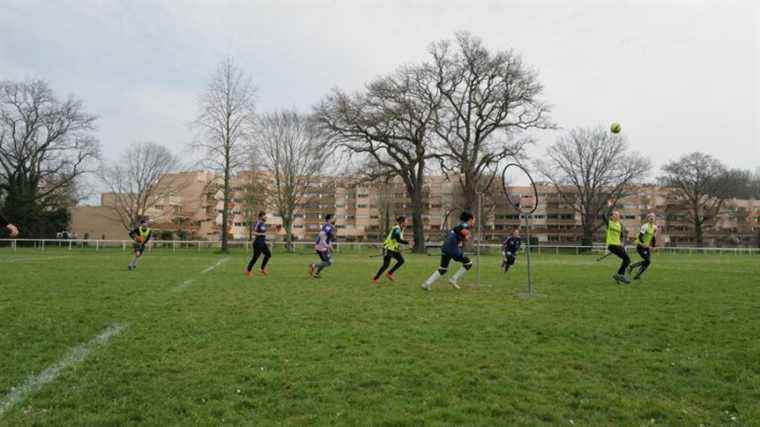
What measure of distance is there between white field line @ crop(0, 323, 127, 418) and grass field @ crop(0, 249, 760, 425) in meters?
0.04

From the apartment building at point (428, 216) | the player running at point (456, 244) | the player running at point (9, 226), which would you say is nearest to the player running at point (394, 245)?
the player running at point (456, 244)

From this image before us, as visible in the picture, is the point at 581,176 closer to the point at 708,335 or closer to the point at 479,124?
the point at 479,124

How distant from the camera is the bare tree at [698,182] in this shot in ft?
235

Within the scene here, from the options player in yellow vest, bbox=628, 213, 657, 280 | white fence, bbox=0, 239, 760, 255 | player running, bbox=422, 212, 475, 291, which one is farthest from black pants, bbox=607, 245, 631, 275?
white fence, bbox=0, 239, 760, 255

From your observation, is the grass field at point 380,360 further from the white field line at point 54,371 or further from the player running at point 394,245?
the player running at point 394,245

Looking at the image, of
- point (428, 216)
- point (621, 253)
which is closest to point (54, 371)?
point (621, 253)

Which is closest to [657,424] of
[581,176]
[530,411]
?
[530,411]

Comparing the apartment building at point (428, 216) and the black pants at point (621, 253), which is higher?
the apartment building at point (428, 216)

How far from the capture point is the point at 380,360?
18.8 ft

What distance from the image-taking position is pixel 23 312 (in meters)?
8.65

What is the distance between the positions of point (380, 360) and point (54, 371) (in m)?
3.36

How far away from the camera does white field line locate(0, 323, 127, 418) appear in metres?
4.32

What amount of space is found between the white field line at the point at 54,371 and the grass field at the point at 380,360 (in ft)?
0.14

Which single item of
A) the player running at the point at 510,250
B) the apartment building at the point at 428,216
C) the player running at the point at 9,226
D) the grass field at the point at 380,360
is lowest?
the grass field at the point at 380,360
